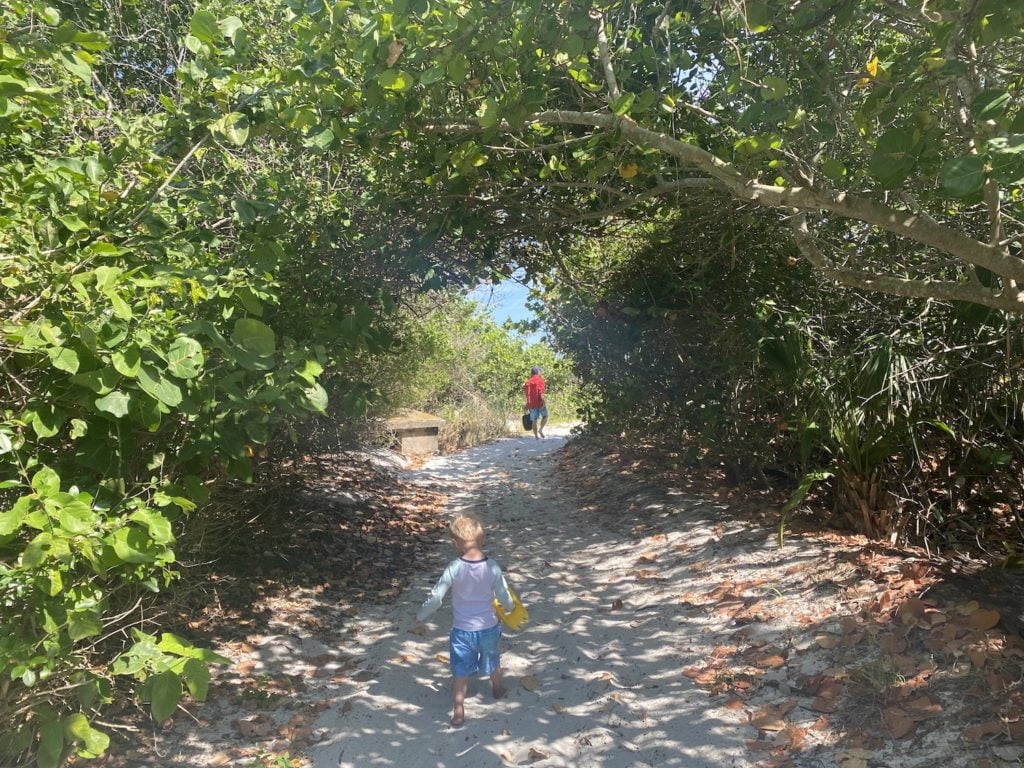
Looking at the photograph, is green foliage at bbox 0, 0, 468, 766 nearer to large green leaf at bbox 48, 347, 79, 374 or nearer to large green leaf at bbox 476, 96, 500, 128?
large green leaf at bbox 48, 347, 79, 374

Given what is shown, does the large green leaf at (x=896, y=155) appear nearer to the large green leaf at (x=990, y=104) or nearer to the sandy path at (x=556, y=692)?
the large green leaf at (x=990, y=104)

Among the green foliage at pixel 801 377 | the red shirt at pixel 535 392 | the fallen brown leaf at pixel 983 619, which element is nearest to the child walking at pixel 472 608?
the green foliage at pixel 801 377

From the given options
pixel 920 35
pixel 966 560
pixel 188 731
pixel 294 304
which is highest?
pixel 920 35

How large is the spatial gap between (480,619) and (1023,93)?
374 centimetres

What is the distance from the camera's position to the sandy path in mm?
3543

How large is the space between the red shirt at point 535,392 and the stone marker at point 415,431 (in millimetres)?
1943

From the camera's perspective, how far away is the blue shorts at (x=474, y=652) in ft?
13.2

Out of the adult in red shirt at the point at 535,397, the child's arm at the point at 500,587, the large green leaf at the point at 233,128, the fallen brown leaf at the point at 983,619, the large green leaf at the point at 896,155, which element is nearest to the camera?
the large green leaf at the point at 896,155

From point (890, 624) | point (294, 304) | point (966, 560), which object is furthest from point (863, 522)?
point (294, 304)

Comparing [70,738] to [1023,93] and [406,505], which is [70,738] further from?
[406,505]

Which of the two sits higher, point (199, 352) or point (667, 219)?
point (667, 219)

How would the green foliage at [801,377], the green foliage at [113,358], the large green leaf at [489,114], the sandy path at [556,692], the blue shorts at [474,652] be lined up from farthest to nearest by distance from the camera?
the green foliage at [801,377] → the blue shorts at [474,652] → the sandy path at [556,692] → the large green leaf at [489,114] → the green foliage at [113,358]

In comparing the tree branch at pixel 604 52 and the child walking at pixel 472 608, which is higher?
the tree branch at pixel 604 52

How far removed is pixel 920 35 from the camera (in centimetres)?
378
